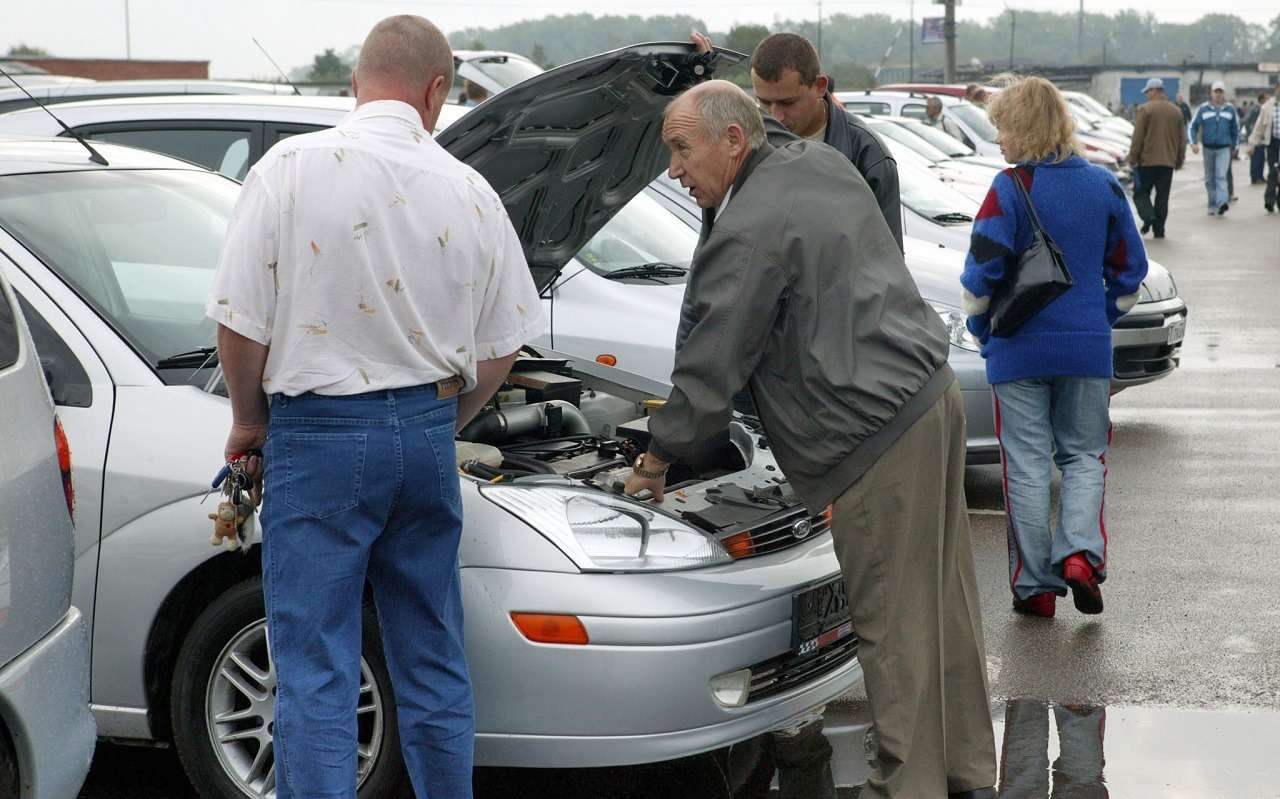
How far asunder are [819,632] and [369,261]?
4.99 ft

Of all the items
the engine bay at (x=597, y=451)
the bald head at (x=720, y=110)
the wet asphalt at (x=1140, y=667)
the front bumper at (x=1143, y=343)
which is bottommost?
the wet asphalt at (x=1140, y=667)

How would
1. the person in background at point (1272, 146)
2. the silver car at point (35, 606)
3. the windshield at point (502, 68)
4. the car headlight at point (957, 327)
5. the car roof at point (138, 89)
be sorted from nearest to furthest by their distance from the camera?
the silver car at point (35, 606) < the car headlight at point (957, 327) < the car roof at point (138, 89) < the windshield at point (502, 68) < the person in background at point (1272, 146)

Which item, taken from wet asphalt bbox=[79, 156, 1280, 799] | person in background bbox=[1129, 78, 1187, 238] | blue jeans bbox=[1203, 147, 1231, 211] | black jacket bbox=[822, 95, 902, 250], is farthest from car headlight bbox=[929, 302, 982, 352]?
blue jeans bbox=[1203, 147, 1231, 211]

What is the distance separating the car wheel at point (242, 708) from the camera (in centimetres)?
354

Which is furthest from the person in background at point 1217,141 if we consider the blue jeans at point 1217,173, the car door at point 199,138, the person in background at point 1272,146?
the car door at point 199,138

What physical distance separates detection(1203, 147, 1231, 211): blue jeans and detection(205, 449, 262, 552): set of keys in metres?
21.8

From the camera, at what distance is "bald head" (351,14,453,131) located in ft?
10.4

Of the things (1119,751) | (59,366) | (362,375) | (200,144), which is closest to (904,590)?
(1119,751)

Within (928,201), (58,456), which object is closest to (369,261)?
(58,456)

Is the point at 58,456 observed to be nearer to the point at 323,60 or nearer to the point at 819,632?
the point at 819,632

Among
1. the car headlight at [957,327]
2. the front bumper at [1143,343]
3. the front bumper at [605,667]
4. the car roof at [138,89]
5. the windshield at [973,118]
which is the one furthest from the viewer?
the windshield at [973,118]

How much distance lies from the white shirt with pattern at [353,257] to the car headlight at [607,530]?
0.52 meters

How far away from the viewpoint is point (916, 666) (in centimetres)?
362

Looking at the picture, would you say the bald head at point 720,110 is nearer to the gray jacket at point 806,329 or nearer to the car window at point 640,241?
the gray jacket at point 806,329
